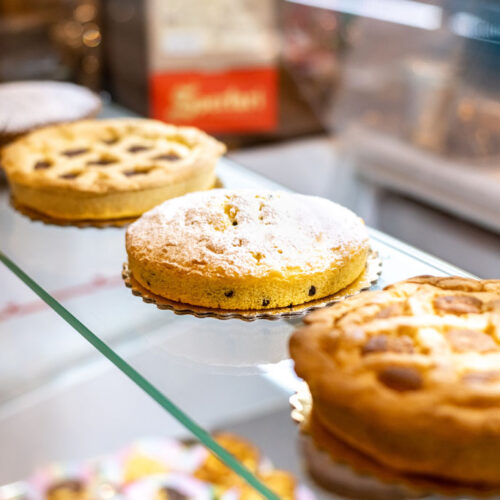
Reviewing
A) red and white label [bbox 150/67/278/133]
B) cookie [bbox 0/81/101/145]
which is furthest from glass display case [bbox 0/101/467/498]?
red and white label [bbox 150/67/278/133]

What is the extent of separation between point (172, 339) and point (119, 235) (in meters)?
0.25

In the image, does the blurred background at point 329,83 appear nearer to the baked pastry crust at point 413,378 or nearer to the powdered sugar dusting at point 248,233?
the powdered sugar dusting at point 248,233

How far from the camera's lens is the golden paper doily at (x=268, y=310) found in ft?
2.24

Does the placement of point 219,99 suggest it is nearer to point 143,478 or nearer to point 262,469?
point 143,478

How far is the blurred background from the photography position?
5.43 ft

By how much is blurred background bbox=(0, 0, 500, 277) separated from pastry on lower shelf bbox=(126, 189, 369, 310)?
0.87 m

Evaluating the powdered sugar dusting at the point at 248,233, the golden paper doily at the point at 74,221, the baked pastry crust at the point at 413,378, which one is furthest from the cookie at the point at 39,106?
Answer: the baked pastry crust at the point at 413,378

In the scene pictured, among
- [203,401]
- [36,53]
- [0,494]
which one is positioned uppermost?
[36,53]

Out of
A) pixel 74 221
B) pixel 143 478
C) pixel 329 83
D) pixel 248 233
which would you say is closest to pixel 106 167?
pixel 74 221

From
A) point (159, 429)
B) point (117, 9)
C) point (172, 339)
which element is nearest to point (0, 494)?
point (159, 429)

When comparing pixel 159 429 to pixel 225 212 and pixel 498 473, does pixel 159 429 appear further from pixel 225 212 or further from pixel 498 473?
pixel 498 473

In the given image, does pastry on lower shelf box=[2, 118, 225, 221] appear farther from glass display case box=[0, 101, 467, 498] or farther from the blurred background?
the blurred background

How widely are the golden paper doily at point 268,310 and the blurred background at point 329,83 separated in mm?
892

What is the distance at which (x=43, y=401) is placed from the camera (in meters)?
1.35
